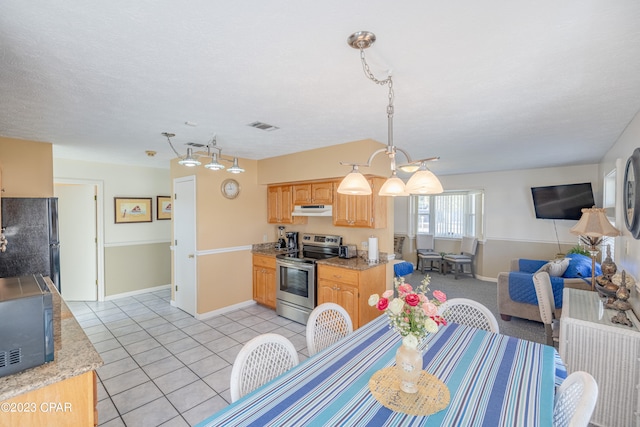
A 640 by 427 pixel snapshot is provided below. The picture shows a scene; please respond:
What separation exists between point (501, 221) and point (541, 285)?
372cm

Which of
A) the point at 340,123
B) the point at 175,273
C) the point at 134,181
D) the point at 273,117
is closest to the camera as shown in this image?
the point at 273,117

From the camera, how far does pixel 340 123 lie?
106 inches

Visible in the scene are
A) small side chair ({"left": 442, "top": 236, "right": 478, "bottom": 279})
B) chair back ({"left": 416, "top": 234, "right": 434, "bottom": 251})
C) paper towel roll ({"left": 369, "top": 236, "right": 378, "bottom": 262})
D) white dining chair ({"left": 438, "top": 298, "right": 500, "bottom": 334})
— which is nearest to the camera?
white dining chair ({"left": 438, "top": 298, "right": 500, "bottom": 334})

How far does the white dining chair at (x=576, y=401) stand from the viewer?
0.94 meters

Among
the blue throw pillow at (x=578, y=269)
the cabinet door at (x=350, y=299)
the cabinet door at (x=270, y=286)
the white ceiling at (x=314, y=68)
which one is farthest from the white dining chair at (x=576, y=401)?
the cabinet door at (x=270, y=286)


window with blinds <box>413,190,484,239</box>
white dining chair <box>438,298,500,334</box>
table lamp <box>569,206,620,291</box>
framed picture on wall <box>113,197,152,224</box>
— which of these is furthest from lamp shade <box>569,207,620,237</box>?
framed picture on wall <box>113,197,152,224</box>

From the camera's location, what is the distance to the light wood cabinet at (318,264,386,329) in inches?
133

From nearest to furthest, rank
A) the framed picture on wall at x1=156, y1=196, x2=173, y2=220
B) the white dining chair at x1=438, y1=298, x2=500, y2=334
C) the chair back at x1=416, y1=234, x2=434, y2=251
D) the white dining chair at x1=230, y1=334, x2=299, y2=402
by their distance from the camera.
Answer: the white dining chair at x1=230, y1=334, x2=299, y2=402 → the white dining chair at x1=438, y1=298, x2=500, y2=334 → the framed picture on wall at x1=156, y1=196, x2=173, y2=220 → the chair back at x1=416, y1=234, x2=434, y2=251

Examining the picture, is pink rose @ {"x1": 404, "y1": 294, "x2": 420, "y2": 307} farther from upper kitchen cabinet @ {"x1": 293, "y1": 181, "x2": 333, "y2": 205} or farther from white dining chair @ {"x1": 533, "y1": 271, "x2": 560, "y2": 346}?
upper kitchen cabinet @ {"x1": 293, "y1": 181, "x2": 333, "y2": 205}

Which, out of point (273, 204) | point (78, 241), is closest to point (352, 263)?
point (273, 204)

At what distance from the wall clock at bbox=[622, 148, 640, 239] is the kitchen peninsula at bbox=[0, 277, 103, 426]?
3.58 m

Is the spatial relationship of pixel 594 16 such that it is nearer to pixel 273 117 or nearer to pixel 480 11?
pixel 480 11

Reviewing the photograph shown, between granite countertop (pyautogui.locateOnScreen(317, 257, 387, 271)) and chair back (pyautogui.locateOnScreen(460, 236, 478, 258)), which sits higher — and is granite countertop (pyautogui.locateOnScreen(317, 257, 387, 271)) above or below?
above

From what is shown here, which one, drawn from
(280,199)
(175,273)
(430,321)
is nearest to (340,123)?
(430,321)
